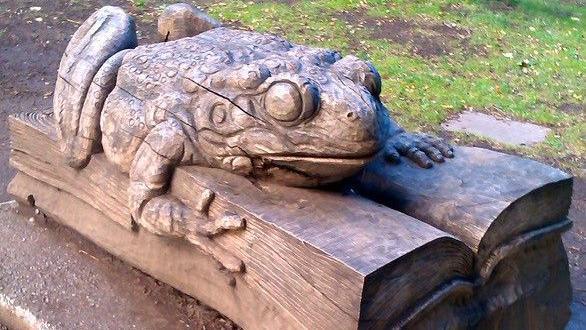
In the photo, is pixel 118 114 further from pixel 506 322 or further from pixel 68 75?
pixel 506 322

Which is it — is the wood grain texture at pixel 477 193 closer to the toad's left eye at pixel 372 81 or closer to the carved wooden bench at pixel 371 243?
the carved wooden bench at pixel 371 243

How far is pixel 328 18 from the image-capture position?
7.41 metres

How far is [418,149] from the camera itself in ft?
7.68

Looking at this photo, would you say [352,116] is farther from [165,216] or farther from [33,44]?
[33,44]

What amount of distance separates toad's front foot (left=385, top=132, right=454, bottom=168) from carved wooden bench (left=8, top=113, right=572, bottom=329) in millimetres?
33

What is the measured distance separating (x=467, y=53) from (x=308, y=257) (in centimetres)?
555

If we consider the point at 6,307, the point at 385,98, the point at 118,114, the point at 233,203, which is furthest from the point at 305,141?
the point at 385,98

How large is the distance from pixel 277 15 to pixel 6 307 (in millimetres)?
5308

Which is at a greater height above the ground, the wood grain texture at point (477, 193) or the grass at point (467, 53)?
the wood grain texture at point (477, 193)

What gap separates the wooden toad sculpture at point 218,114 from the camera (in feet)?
6.20

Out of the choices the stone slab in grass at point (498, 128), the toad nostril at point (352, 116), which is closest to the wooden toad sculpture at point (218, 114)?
the toad nostril at point (352, 116)

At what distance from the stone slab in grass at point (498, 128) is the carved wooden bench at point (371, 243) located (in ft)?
9.26

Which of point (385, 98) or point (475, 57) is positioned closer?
point (385, 98)

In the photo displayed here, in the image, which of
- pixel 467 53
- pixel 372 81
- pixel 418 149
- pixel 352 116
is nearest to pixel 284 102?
pixel 352 116
